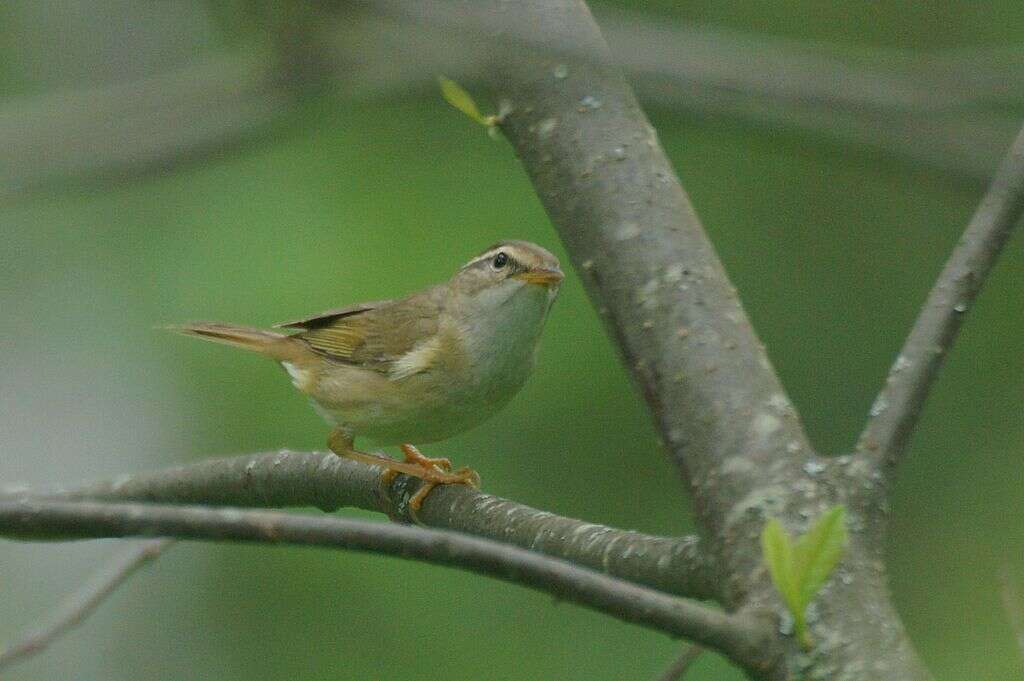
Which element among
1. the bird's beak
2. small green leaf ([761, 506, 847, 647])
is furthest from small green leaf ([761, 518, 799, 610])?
the bird's beak

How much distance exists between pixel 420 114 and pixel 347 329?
73.8 inches

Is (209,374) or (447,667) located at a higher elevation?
(209,374)

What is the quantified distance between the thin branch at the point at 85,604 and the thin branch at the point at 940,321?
1.73 metres

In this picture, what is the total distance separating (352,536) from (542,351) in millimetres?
4363

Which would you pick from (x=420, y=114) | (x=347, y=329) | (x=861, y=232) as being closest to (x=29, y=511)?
(x=347, y=329)

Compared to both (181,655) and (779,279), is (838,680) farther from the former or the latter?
(181,655)

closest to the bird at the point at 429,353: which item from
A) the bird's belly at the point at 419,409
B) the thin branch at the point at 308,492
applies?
the bird's belly at the point at 419,409

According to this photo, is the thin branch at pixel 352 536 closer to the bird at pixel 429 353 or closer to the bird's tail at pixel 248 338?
the bird at pixel 429 353

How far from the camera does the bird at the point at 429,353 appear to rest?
4637 mm

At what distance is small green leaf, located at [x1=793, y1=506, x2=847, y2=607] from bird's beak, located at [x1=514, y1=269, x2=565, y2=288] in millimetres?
2761

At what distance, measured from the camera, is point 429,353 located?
Result: 4.77 metres

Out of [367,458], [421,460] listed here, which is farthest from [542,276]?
[367,458]

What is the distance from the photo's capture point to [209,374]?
633cm

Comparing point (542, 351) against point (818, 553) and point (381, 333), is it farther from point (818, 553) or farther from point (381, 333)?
point (818, 553)
